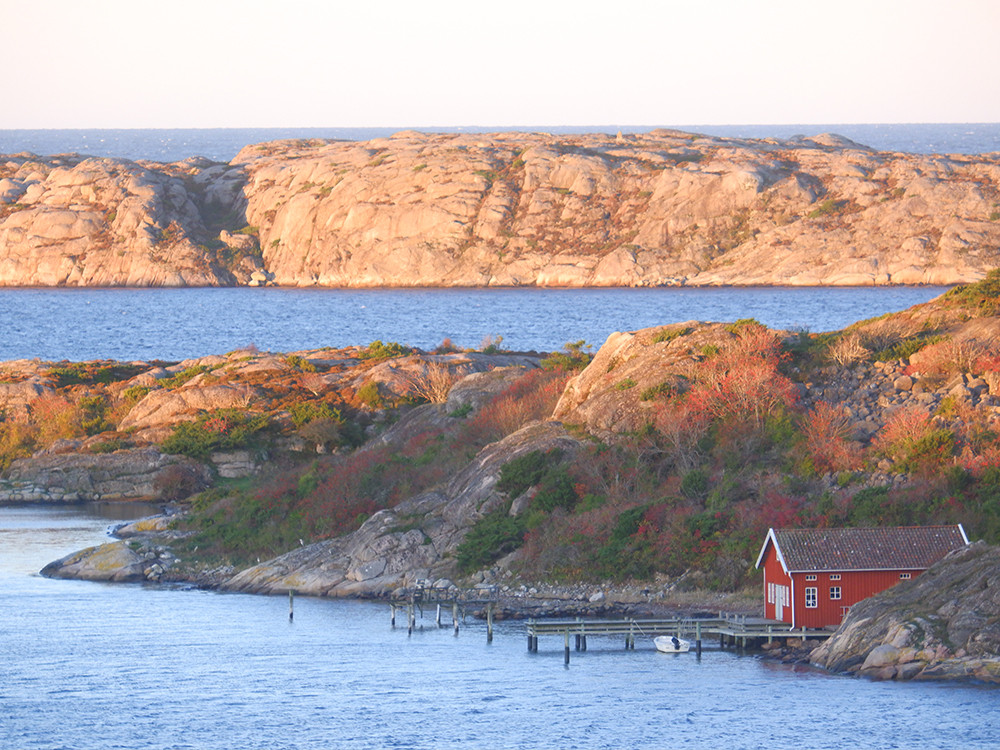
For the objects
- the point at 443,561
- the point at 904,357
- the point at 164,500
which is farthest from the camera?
the point at 164,500

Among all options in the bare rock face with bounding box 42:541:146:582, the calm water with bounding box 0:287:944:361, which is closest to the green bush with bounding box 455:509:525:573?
the bare rock face with bounding box 42:541:146:582

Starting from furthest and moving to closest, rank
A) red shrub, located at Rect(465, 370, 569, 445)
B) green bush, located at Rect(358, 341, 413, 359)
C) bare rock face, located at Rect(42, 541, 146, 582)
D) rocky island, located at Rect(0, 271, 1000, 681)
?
green bush, located at Rect(358, 341, 413, 359) < red shrub, located at Rect(465, 370, 569, 445) < bare rock face, located at Rect(42, 541, 146, 582) < rocky island, located at Rect(0, 271, 1000, 681)

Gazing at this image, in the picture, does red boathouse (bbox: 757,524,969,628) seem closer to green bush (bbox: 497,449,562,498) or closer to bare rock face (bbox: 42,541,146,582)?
green bush (bbox: 497,449,562,498)

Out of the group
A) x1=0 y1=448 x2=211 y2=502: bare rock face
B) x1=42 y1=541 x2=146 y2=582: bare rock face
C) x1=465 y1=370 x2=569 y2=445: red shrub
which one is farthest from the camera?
x1=0 y1=448 x2=211 y2=502: bare rock face

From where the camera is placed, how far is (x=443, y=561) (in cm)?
5731

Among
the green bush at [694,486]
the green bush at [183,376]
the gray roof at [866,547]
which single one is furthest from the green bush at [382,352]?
the gray roof at [866,547]

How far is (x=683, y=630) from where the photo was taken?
4647 cm

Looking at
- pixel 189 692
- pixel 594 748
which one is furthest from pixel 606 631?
pixel 189 692

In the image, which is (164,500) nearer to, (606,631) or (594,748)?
(606,631)

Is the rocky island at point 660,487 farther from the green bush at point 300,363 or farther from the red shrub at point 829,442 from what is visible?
the green bush at point 300,363

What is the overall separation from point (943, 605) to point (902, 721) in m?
5.52

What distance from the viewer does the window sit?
44938mm

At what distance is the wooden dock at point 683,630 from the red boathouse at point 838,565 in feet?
2.24

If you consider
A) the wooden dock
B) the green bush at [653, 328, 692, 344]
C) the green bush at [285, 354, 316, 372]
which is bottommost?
the wooden dock
